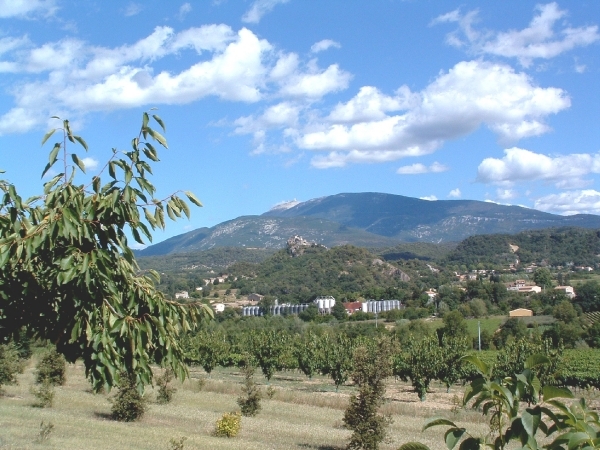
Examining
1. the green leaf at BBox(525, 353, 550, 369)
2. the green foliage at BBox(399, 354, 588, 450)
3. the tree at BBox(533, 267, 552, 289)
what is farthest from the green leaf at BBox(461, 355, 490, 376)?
the tree at BBox(533, 267, 552, 289)

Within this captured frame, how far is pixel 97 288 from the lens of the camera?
3896 mm

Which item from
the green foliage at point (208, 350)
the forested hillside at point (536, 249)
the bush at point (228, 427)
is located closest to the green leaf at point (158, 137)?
the bush at point (228, 427)

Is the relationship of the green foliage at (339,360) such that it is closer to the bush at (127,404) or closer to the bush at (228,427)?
the bush at (127,404)

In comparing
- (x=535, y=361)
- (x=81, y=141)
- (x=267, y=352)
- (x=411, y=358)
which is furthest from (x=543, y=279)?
(x=535, y=361)

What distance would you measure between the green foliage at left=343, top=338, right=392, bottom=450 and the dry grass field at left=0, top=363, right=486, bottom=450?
3.16ft

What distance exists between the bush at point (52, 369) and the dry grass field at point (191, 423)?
642 millimetres

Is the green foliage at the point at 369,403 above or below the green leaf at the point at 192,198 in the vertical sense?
below

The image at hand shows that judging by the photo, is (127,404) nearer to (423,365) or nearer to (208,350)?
(423,365)

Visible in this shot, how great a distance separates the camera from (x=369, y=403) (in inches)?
630

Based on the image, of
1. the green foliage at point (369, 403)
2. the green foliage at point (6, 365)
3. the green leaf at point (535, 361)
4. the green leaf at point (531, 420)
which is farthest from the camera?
the green foliage at point (6, 365)

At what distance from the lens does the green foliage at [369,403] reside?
15.0m

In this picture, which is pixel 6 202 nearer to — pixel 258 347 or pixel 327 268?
pixel 258 347

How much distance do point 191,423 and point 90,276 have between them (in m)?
16.9

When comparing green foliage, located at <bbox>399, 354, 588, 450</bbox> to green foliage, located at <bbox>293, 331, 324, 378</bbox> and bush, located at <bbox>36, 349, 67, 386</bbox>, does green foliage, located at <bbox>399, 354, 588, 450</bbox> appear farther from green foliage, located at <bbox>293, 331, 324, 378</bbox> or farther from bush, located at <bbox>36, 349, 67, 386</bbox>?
green foliage, located at <bbox>293, 331, 324, 378</bbox>
